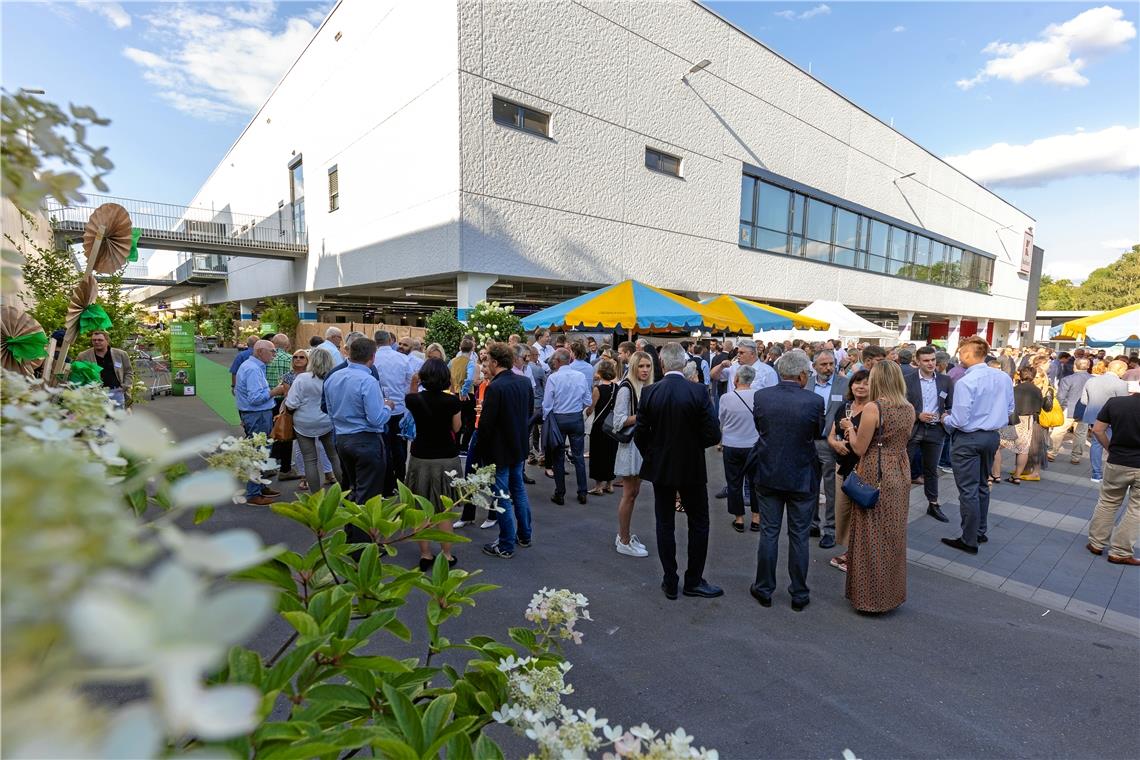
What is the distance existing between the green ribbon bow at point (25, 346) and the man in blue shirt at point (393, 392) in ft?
11.8

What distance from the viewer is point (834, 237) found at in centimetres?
2289

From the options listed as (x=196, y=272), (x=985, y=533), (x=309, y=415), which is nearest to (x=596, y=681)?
(x=309, y=415)

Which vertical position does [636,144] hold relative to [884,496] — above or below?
above

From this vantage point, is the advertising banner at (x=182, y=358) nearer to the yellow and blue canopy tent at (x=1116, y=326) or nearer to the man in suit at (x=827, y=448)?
the man in suit at (x=827, y=448)

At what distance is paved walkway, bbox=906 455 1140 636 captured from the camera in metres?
4.14

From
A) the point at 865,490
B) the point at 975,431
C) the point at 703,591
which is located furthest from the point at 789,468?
the point at 975,431

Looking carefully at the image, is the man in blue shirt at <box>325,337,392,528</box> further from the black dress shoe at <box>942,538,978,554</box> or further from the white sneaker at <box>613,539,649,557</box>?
the black dress shoe at <box>942,538,978,554</box>

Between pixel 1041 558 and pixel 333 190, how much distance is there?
2106cm

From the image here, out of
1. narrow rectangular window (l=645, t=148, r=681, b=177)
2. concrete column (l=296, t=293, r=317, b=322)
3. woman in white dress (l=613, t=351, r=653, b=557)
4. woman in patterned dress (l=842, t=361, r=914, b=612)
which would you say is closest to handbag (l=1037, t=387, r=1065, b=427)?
woman in patterned dress (l=842, t=361, r=914, b=612)

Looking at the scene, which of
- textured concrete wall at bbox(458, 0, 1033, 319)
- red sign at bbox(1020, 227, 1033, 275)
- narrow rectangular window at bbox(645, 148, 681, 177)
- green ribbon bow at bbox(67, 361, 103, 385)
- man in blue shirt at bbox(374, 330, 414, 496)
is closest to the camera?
green ribbon bow at bbox(67, 361, 103, 385)

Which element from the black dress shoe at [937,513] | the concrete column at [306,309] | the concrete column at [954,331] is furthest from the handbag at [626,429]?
the concrete column at [954,331]

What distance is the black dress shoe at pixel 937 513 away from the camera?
5898 mm

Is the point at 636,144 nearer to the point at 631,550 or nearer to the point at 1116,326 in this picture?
the point at 1116,326

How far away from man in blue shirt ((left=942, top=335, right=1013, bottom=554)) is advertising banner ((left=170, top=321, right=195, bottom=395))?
15.7 metres
